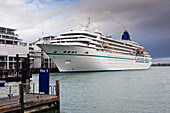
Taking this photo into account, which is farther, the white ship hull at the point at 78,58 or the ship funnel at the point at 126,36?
the ship funnel at the point at 126,36

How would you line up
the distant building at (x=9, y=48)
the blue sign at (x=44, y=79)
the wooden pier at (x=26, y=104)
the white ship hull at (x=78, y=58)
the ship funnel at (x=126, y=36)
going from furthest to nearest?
the ship funnel at (x=126, y=36) → the distant building at (x=9, y=48) → the white ship hull at (x=78, y=58) → the blue sign at (x=44, y=79) → the wooden pier at (x=26, y=104)

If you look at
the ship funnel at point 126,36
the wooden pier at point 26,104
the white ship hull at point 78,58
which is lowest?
the wooden pier at point 26,104

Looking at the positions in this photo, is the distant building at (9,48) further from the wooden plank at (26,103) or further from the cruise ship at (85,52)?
the wooden plank at (26,103)

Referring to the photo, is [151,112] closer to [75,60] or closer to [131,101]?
[131,101]

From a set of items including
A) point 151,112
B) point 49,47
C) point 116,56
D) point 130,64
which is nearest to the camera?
point 151,112

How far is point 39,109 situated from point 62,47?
129ft

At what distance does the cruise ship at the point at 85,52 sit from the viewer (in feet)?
173

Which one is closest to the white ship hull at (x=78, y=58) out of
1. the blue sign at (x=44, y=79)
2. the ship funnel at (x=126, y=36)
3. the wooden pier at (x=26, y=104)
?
the ship funnel at (x=126, y=36)

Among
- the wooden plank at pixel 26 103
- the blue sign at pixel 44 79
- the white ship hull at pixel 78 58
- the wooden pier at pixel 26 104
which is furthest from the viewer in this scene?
→ the white ship hull at pixel 78 58

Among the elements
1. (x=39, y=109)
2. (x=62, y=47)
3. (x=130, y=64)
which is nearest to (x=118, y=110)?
(x=39, y=109)

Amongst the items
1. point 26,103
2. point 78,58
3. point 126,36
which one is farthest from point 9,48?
point 126,36

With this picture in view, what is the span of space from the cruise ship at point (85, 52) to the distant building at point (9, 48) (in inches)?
612

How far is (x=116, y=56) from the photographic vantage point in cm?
7306

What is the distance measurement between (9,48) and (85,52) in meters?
26.7
